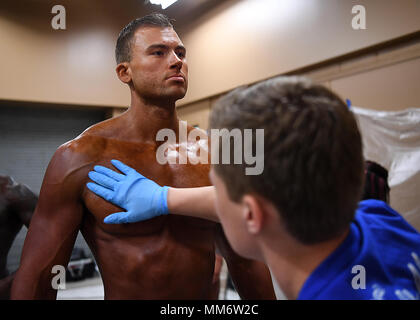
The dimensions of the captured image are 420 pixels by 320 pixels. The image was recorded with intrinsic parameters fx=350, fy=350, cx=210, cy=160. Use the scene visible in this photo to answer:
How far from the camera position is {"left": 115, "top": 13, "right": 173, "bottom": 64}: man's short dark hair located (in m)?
1.17

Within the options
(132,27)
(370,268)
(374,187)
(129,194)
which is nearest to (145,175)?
(129,194)

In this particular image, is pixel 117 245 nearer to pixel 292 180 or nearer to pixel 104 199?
pixel 104 199

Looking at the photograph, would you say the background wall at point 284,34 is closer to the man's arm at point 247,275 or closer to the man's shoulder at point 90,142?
the man's shoulder at point 90,142

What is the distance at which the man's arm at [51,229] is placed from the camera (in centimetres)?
100

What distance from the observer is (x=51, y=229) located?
3.39 ft

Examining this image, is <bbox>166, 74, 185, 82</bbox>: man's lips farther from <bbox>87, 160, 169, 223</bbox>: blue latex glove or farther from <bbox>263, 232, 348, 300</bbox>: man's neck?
<bbox>263, 232, 348, 300</bbox>: man's neck

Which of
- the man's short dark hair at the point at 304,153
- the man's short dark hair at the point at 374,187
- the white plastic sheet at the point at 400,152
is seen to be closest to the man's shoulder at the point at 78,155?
the man's short dark hair at the point at 304,153

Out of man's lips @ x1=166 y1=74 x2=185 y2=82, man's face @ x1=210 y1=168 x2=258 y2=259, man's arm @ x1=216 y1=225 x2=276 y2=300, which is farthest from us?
man's arm @ x1=216 y1=225 x2=276 y2=300

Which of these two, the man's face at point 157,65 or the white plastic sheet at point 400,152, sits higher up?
the man's face at point 157,65

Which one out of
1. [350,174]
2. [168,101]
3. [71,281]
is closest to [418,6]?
[168,101]

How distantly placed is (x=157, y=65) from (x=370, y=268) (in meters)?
0.85

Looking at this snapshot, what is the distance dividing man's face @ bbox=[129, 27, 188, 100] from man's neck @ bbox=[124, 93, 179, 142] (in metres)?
0.04

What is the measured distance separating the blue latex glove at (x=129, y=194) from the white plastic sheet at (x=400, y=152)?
4.62 ft

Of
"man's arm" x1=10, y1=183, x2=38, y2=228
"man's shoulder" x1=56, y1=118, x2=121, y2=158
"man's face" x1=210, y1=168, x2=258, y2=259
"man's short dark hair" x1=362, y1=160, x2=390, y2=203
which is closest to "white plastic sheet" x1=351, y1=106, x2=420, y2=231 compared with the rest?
"man's short dark hair" x1=362, y1=160, x2=390, y2=203
